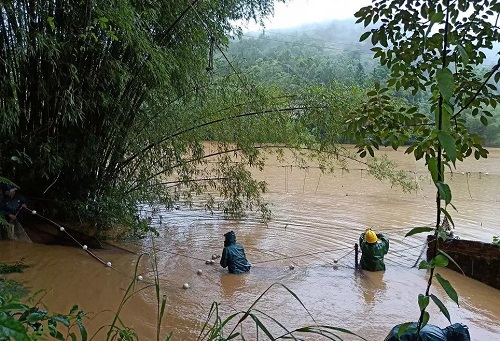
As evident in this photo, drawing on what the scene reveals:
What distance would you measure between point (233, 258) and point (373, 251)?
1.64 m

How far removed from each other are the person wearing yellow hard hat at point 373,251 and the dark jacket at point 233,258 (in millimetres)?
1406

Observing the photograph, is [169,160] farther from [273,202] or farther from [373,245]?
[273,202]

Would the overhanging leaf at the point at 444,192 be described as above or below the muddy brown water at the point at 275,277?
above

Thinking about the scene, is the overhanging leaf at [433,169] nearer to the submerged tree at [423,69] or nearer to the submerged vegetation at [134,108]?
the submerged tree at [423,69]

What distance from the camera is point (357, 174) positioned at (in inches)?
571

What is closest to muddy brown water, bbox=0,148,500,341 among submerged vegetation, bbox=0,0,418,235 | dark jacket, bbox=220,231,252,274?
dark jacket, bbox=220,231,252,274

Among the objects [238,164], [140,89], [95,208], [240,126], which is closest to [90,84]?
[140,89]

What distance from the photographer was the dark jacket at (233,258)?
5.13 m

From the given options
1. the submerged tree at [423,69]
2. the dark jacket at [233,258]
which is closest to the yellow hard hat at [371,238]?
the dark jacket at [233,258]

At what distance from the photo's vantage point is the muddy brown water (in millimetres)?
4090

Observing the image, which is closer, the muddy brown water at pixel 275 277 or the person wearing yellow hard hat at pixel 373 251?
the muddy brown water at pixel 275 277

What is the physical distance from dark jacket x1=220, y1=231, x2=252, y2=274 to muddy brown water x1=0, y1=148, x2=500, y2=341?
9 cm

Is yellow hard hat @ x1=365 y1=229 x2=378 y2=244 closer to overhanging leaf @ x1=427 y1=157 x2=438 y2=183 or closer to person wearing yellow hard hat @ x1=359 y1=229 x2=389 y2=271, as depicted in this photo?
person wearing yellow hard hat @ x1=359 y1=229 x2=389 y2=271

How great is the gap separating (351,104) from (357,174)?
918 cm
